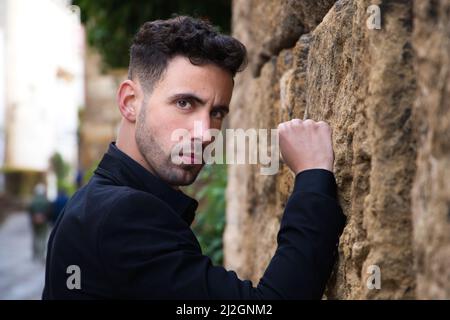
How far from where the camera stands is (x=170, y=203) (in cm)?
165

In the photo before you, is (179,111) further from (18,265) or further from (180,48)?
(18,265)

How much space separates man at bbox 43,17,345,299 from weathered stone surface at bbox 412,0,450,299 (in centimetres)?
34

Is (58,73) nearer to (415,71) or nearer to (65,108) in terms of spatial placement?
(65,108)

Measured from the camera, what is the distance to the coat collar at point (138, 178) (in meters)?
1.63

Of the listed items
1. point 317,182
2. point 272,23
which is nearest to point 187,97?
point 317,182

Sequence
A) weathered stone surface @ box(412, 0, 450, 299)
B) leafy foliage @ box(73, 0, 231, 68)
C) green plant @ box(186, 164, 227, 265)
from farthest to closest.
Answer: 1. leafy foliage @ box(73, 0, 231, 68)
2. green plant @ box(186, 164, 227, 265)
3. weathered stone surface @ box(412, 0, 450, 299)

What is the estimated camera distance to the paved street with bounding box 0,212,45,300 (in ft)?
28.1

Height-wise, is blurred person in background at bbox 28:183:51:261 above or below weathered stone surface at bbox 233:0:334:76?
below

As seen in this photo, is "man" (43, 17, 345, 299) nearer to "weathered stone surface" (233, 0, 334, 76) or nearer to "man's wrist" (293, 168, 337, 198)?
"man's wrist" (293, 168, 337, 198)

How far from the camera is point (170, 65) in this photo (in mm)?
1641

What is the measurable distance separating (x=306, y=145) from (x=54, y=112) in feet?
104

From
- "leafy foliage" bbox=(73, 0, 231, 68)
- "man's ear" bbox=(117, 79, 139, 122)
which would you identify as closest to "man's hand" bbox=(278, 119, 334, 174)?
"man's ear" bbox=(117, 79, 139, 122)

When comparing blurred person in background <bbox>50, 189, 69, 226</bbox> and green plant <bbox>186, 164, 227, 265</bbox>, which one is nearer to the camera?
green plant <bbox>186, 164, 227, 265</bbox>

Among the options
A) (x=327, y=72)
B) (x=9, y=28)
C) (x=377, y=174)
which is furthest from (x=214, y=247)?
(x=9, y=28)
